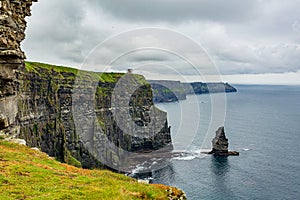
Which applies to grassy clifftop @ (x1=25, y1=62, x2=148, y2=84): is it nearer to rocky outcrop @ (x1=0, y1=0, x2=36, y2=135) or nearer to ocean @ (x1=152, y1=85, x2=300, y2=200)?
ocean @ (x1=152, y1=85, x2=300, y2=200)

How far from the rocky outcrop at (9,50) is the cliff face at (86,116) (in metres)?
63.2

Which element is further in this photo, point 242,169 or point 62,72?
point 62,72

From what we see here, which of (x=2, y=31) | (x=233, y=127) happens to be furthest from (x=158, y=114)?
(x=2, y=31)

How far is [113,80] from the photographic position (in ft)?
486

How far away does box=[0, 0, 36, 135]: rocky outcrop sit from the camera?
23188 millimetres

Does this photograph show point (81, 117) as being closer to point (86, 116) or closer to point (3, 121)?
point (86, 116)

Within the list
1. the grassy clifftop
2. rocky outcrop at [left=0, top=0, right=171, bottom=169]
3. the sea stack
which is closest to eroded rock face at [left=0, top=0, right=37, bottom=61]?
rocky outcrop at [left=0, top=0, right=171, bottom=169]

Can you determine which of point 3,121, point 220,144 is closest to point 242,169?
point 220,144

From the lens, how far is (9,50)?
23.2 meters

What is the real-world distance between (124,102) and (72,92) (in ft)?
126

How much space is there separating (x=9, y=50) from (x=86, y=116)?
93729 millimetres

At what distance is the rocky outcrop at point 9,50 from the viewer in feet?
76.1

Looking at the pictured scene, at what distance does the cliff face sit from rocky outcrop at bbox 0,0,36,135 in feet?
207

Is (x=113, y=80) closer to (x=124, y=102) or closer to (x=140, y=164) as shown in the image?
(x=124, y=102)
